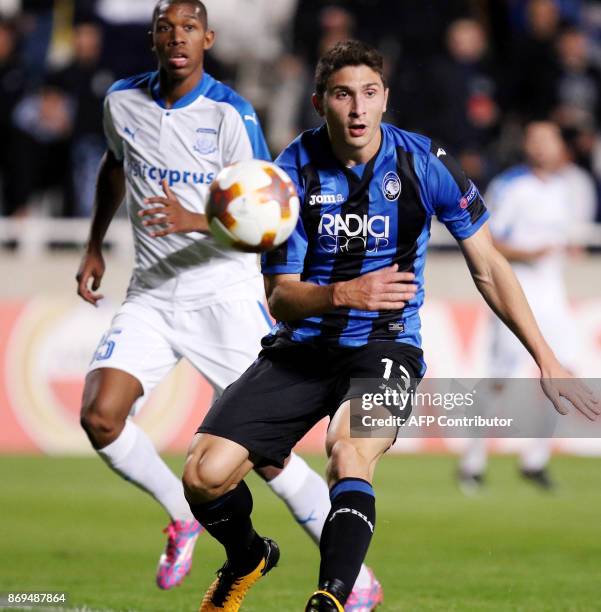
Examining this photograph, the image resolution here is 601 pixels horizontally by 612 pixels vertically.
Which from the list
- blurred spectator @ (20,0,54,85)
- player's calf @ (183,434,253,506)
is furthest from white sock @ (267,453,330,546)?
blurred spectator @ (20,0,54,85)

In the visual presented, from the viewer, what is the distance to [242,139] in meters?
6.67

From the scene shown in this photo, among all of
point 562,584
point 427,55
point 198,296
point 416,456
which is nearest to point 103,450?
point 198,296

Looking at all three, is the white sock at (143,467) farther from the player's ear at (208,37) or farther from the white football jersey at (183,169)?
the player's ear at (208,37)

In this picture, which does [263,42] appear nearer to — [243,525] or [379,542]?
[379,542]

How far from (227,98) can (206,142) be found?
253 mm

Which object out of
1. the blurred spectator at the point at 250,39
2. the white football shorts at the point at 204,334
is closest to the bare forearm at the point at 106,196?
the white football shorts at the point at 204,334

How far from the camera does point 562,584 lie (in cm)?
682

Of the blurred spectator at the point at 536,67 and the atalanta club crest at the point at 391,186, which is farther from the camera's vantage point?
the blurred spectator at the point at 536,67

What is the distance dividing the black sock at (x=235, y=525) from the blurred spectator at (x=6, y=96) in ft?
31.9

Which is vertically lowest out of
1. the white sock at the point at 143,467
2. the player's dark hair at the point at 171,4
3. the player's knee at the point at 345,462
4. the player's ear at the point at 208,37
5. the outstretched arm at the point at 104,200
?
the white sock at the point at 143,467

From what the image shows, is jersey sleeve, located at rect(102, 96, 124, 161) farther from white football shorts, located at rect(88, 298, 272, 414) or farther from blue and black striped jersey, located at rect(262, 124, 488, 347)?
blue and black striped jersey, located at rect(262, 124, 488, 347)

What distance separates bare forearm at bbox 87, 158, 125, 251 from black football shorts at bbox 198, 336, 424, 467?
1765 millimetres

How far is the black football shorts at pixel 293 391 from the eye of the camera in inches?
213

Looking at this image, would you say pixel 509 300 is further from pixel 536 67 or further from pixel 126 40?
pixel 126 40
